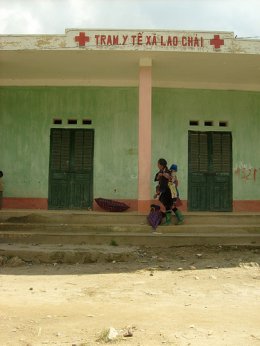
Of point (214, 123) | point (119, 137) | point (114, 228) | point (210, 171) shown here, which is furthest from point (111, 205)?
point (214, 123)

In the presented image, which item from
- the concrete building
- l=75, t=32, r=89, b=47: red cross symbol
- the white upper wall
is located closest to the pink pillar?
the white upper wall

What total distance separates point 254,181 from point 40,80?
18.8 feet

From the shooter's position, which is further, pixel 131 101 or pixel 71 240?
pixel 131 101

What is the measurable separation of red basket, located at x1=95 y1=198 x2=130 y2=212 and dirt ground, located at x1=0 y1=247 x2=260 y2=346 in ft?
6.95

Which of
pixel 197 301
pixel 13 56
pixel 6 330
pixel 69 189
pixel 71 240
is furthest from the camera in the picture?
pixel 69 189

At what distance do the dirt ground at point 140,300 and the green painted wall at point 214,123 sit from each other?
304 cm

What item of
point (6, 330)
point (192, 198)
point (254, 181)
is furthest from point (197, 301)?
point (254, 181)

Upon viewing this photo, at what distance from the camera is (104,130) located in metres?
10.1

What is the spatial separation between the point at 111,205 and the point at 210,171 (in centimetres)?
257

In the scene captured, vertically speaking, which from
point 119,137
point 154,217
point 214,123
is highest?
point 214,123

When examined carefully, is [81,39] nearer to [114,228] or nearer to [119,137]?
[119,137]

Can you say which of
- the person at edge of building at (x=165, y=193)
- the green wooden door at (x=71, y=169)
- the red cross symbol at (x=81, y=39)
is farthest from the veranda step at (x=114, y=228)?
the red cross symbol at (x=81, y=39)

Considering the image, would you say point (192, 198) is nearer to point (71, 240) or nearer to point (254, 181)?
point (254, 181)

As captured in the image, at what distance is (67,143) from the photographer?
398 inches
